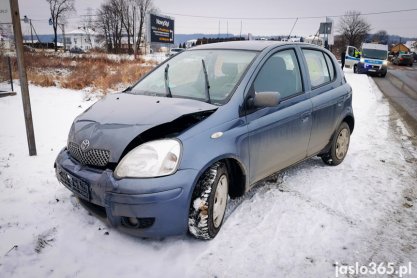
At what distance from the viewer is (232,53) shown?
367 centimetres

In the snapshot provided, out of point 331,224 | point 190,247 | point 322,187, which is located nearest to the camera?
point 190,247

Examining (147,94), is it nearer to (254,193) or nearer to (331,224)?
(254,193)

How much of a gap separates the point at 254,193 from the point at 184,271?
1570 mm

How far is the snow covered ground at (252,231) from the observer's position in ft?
8.43

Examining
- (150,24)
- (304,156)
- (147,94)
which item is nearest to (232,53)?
(147,94)

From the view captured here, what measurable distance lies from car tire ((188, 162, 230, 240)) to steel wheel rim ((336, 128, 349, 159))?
2606mm

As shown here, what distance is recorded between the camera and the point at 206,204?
269cm

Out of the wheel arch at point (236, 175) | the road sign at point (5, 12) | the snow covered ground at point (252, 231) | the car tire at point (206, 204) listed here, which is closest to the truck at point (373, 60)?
the snow covered ground at point (252, 231)

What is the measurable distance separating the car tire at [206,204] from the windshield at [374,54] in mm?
24150

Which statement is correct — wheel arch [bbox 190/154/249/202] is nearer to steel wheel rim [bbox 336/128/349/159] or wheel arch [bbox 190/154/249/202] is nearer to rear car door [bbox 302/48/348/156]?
rear car door [bbox 302/48/348/156]

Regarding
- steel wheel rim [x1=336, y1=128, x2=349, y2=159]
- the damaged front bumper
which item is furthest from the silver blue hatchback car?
steel wheel rim [x1=336, y1=128, x2=349, y2=159]

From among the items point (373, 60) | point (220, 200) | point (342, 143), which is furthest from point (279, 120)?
point (373, 60)

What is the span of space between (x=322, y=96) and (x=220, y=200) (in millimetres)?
2154

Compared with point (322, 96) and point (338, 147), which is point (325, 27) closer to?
point (338, 147)
